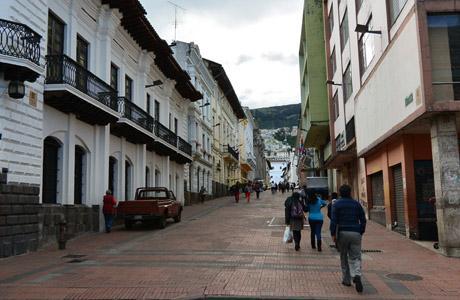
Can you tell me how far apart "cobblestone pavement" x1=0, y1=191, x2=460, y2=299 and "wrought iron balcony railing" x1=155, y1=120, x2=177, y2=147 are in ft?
35.6

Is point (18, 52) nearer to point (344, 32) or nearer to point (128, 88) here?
point (128, 88)

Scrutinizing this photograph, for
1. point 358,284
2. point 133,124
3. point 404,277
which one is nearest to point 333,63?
point 133,124

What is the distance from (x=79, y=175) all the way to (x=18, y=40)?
7.07m

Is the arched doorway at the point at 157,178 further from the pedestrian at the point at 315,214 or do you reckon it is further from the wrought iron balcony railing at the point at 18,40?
the pedestrian at the point at 315,214

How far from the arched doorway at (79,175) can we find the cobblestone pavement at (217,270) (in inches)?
89.4

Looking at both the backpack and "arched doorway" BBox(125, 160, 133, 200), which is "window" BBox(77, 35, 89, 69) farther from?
the backpack

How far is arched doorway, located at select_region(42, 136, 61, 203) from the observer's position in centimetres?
1557

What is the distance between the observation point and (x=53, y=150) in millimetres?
16266

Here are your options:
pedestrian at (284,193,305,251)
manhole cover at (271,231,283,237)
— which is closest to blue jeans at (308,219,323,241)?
pedestrian at (284,193,305,251)

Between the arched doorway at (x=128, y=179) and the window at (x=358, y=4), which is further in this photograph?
the arched doorway at (x=128, y=179)

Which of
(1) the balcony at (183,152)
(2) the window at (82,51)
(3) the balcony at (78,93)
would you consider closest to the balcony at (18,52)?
(3) the balcony at (78,93)

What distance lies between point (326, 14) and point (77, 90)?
75.8ft

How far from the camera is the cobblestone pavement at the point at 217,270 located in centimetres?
818

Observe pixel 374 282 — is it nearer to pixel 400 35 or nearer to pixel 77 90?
pixel 400 35
